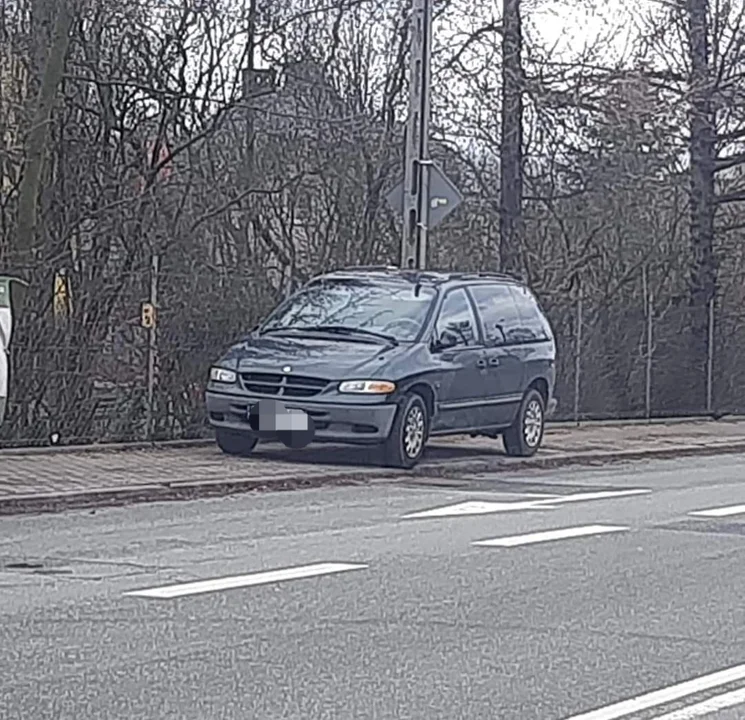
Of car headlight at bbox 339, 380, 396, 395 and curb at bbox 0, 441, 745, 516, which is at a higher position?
car headlight at bbox 339, 380, 396, 395

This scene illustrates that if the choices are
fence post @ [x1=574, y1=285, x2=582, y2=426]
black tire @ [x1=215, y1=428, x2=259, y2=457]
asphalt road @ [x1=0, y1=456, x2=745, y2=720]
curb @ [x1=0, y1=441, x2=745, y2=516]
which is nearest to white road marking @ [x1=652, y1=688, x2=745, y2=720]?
asphalt road @ [x1=0, y1=456, x2=745, y2=720]

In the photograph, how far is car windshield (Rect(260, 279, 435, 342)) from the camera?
58.2 feet

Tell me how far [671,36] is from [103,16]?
11.1 meters

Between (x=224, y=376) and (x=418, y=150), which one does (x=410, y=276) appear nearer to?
(x=418, y=150)

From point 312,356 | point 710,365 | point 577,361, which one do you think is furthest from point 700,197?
point 312,356

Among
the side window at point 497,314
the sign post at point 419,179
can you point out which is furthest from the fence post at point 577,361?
the side window at point 497,314

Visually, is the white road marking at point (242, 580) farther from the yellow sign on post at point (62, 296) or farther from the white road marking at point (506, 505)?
the yellow sign on post at point (62, 296)

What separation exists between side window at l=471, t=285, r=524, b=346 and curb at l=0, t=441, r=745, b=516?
120 centimetres

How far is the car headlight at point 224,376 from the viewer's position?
679 inches

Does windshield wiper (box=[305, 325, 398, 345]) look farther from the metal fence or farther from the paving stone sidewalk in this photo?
the metal fence

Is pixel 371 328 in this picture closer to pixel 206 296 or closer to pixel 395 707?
pixel 206 296

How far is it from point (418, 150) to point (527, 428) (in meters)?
3.08

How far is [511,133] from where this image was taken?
24.9 meters

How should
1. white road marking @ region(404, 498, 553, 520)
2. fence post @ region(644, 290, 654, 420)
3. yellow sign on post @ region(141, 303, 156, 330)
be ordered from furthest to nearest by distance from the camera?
fence post @ region(644, 290, 654, 420), yellow sign on post @ region(141, 303, 156, 330), white road marking @ region(404, 498, 553, 520)
